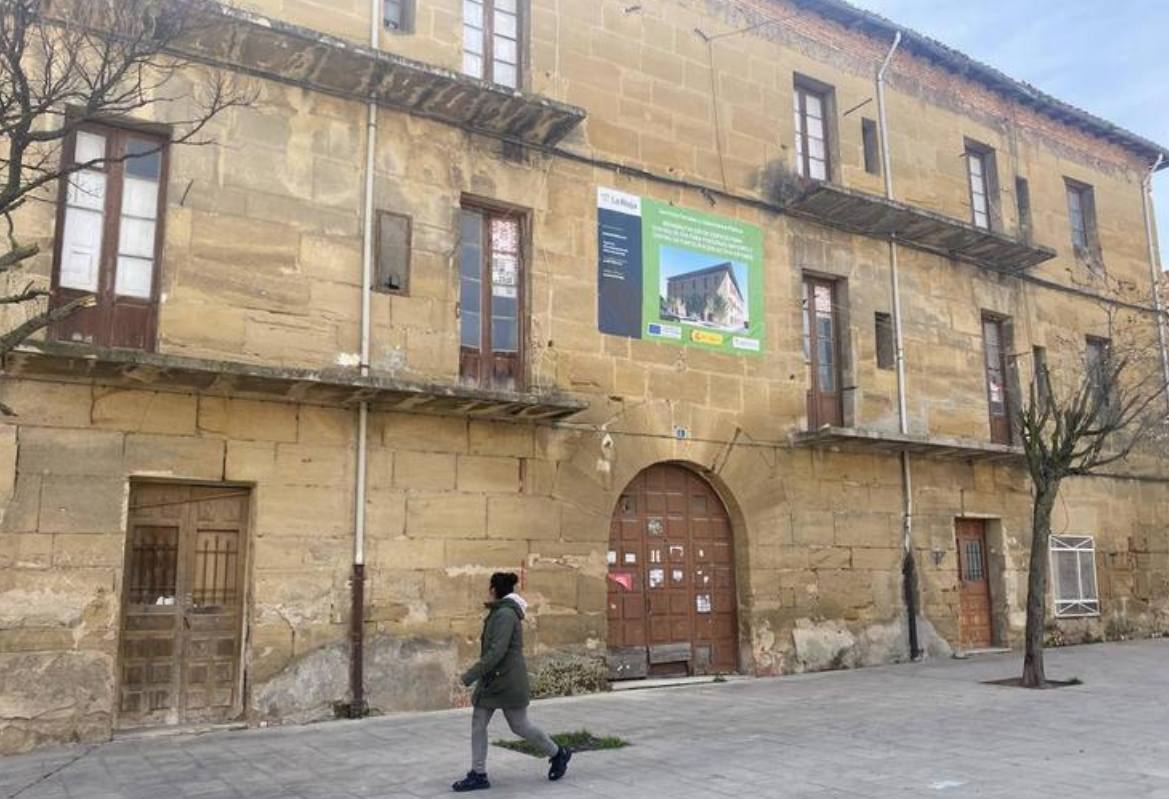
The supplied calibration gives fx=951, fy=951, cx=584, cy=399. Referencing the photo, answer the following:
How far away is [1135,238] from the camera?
18.8 meters

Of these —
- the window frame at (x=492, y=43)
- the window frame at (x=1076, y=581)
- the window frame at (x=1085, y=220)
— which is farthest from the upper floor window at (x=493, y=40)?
the window frame at (x=1085, y=220)

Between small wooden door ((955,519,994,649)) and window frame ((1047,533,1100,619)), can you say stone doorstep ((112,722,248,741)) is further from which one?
window frame ((1047,533,1100,619))

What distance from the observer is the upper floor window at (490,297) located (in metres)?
10.7

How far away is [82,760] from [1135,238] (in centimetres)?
1963

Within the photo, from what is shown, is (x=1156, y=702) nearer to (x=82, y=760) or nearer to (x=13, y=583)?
(x=82, y=760)

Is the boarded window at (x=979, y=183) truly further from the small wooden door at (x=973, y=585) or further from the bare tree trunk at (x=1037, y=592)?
the bare tree trunk at (x=1037, y=592)

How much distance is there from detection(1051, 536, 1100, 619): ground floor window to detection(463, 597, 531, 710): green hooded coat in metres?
12.4

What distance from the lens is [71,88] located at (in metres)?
7.19

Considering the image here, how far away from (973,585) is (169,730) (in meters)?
11.9

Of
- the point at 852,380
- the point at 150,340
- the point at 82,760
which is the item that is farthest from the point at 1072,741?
the point at 150,340

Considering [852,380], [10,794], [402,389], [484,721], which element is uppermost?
[852,380]

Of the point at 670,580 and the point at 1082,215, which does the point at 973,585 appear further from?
the point at 1082,215

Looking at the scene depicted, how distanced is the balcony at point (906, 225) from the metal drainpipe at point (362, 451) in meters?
6.08

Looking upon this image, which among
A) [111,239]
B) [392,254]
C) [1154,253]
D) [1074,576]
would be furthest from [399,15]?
[1154,253]
